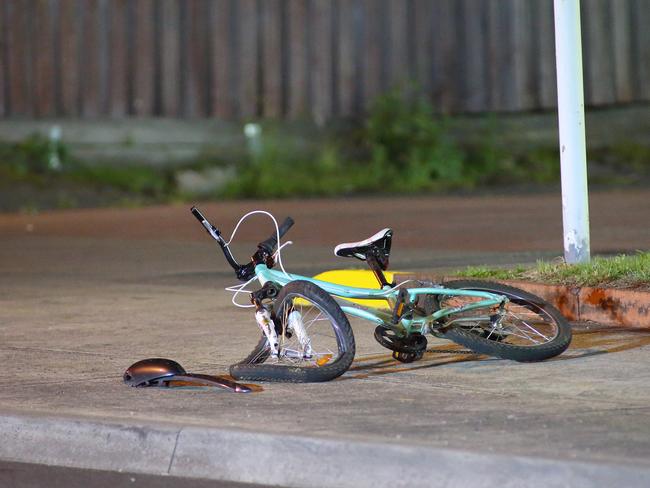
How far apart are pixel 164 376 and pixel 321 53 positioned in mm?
14558

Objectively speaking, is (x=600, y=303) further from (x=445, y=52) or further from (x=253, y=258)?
(x=445, y=52)

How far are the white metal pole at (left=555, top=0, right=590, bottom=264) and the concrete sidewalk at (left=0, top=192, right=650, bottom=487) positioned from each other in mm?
1009

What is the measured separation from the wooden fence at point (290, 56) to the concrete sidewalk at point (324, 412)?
38.9ft

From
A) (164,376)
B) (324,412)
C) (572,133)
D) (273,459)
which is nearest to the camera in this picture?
(273,459)

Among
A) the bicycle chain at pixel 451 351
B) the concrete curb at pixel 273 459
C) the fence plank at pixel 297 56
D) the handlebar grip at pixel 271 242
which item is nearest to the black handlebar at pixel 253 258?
the handlebar grip at pixel 271 242

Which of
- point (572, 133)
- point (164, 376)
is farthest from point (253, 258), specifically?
point (572, 133)

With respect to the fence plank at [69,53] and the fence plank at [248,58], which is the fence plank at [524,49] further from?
the fence plank at [69,53]

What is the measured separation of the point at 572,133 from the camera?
907 cm

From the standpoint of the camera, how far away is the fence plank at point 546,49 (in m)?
20.6

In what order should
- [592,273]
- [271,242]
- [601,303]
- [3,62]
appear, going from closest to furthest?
[271,242] → [601,303] → [592,273] → [3,62]

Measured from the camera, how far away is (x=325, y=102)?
2117 centimetres

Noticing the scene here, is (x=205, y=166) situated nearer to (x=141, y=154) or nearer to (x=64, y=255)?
(x=141, y=154)

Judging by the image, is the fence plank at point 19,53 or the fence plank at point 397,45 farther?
the fence plank at point 19,53

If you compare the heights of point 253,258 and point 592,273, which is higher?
point 253,258
